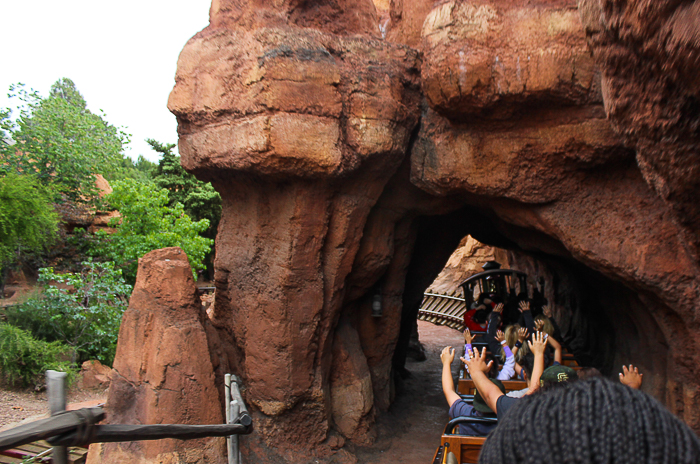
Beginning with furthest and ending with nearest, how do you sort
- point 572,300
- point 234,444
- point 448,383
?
point 572,300
point 234,444
point 448,383

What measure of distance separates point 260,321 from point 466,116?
11.4 feet

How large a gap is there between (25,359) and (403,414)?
8.15 metres

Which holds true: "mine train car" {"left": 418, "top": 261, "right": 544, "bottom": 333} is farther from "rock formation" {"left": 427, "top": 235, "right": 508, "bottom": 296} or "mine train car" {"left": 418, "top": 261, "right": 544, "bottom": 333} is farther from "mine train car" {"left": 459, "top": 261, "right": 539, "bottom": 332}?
"rock formation" {"left": 427, "top": 235, "right": 508, "bottom": 296}

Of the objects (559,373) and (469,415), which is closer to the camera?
(559,373)

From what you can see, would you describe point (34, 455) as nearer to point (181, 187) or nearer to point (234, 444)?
point (234, 444)

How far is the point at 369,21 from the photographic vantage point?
653 centimetres

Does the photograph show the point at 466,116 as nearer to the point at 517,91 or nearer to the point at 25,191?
the point at 517,91

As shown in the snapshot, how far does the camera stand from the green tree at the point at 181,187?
20.8m

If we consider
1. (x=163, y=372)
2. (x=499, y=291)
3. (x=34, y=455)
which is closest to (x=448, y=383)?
(x=163, y=372)

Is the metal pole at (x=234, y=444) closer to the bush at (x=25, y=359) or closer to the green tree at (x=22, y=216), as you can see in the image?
the bush at (x=25, y=359)

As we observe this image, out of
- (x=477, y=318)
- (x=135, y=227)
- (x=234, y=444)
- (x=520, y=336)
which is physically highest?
(x=135, y=227)

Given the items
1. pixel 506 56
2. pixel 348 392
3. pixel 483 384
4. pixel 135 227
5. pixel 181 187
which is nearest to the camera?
pixel 483 384

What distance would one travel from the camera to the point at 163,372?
16.4ft

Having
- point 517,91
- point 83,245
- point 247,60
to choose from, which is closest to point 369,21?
point 247,60
